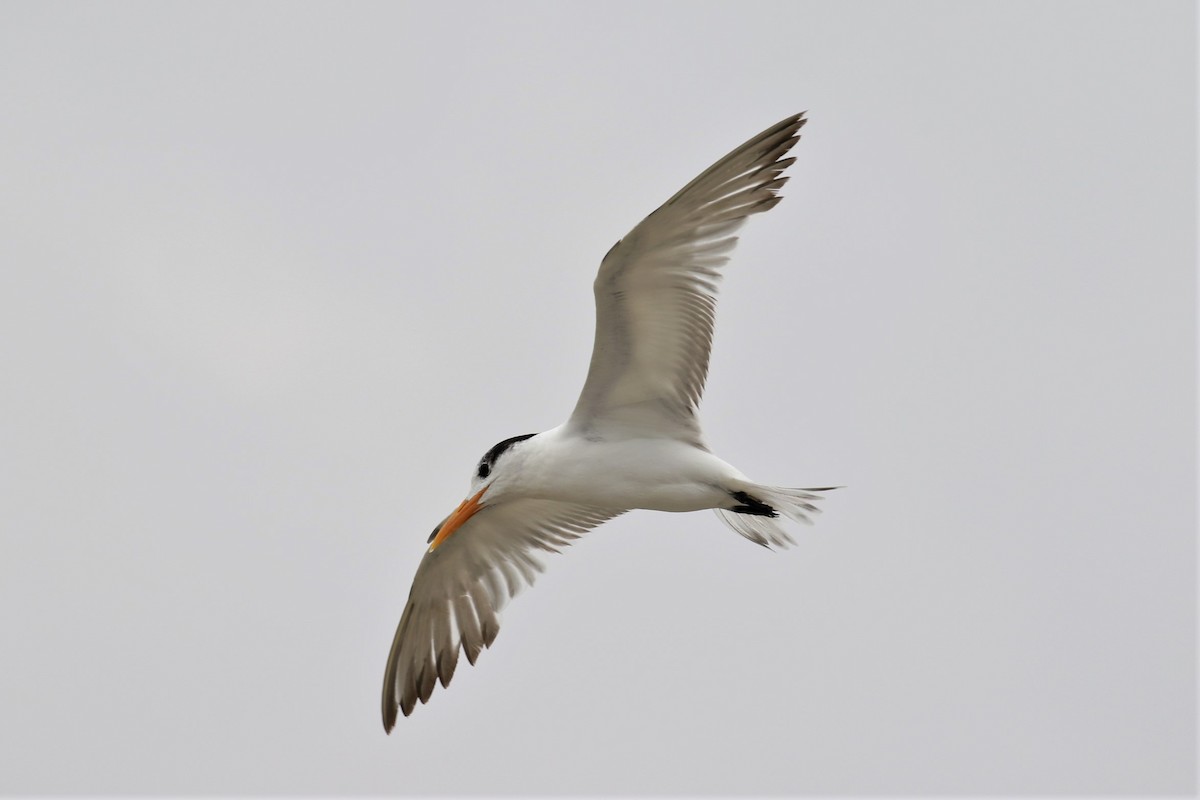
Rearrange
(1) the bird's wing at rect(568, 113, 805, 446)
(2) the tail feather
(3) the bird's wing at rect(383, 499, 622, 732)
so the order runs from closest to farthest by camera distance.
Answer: (1) the bird's wing at rect(568, 113, 805, 446)
(2) the tail feather
(3) the bird's wing at rect(383, 499, 622, 732)

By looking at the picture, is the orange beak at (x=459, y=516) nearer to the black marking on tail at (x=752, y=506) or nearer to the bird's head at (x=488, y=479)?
the bird's head at (x=488, y=479)

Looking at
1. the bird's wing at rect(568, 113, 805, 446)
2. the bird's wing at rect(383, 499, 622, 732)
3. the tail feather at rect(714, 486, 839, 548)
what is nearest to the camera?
the bird's wing at rect(568, 113, 805, 446)

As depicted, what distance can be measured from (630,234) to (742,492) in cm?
171

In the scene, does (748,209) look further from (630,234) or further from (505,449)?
(505,449)

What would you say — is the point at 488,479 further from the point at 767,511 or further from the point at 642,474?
the point at 767,511

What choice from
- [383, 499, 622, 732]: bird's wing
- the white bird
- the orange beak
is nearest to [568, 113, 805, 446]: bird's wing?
the white bird

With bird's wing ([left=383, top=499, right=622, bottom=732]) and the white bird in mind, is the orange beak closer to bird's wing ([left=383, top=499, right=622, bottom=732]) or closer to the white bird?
the white bird

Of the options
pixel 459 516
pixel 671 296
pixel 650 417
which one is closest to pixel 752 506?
pixel 650 417

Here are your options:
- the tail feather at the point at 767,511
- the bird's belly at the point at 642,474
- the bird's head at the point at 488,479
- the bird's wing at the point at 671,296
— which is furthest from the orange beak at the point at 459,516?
the tail feather at the point at 767,511

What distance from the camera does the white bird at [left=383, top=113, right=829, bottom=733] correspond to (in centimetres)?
780

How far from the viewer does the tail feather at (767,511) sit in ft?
27.6

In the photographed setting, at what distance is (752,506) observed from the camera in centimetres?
863

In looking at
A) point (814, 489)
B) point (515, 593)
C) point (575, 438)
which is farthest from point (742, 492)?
point (515, 593)

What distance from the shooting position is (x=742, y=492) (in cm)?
847
